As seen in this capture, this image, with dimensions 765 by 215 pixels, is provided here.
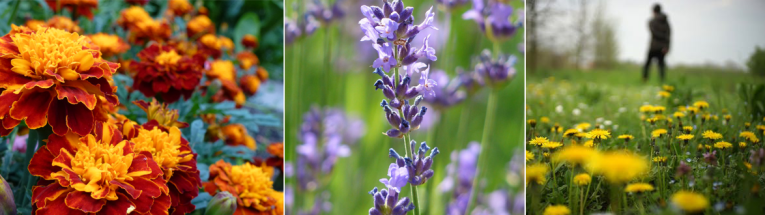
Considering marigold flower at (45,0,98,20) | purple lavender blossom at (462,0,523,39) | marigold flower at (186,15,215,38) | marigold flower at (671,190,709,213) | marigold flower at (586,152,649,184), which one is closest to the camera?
marigold flower at (671,190,709,213)

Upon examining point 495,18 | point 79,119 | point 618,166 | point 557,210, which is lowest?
point 557,210

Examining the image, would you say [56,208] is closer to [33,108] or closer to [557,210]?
[33,108]

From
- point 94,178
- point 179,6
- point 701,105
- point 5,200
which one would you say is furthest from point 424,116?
point 179,6

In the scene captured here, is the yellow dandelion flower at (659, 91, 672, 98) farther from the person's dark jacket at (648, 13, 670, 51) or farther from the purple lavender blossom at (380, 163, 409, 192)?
the purple lavender blossom at (380, 163, 409, 192)

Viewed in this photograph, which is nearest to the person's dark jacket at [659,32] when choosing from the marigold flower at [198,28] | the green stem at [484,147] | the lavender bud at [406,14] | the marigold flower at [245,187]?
the green stem at [484,147]

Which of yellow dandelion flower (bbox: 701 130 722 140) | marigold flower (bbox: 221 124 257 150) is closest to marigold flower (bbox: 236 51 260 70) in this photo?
marigold flower (bbox: 221 124 257 150)

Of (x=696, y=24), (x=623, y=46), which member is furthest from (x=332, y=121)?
(x=696, y=24)
